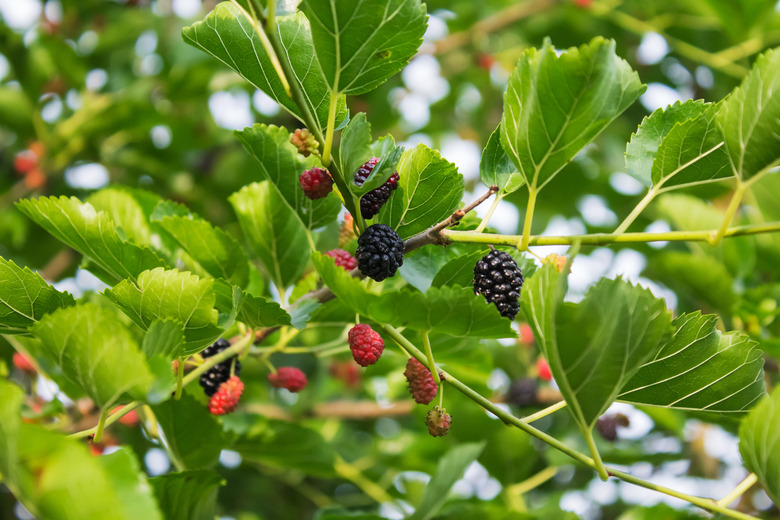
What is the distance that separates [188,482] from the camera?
70cm

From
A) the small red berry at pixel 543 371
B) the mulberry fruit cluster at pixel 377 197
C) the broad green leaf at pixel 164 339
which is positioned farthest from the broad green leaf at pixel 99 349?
the small red berry at pixel 543 371

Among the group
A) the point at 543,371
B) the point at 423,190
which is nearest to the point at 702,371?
the point at 423,190

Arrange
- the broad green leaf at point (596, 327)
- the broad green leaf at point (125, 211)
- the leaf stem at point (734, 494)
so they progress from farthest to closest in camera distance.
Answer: the broad green leaf at point (125, 211), the leaf stem at point (734, 494), the broad green leaf at point (596, 327)

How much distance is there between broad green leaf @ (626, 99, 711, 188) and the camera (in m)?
0.65

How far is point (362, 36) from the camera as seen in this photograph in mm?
552

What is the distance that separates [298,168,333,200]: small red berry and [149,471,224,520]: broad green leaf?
12.6 inches

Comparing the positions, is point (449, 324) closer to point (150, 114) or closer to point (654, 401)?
point (654, 401)

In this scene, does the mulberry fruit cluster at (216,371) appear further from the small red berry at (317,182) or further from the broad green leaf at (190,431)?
the small red berry at (317,182)

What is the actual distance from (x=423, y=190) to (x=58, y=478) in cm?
39

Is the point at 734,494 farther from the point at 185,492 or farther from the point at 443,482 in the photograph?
the point at 185,492

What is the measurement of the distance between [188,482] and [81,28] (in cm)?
190

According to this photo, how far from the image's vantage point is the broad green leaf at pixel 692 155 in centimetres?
60

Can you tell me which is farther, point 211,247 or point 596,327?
point 211,247

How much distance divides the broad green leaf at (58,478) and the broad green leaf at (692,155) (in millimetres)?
522
